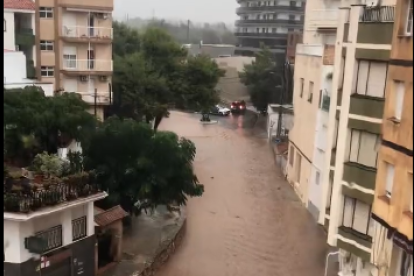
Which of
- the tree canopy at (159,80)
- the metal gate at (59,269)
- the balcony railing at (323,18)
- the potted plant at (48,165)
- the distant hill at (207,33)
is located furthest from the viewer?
the distant hill at (207,33)

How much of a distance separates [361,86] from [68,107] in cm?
406

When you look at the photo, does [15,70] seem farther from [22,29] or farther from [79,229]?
[79,229]

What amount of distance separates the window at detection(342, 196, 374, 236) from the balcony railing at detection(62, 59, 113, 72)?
911 centimetres

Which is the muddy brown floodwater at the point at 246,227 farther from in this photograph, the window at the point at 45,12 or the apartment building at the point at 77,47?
the window at the point at 45,12

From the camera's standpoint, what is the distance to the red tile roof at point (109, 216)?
23.4 ft

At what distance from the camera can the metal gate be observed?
6.16m

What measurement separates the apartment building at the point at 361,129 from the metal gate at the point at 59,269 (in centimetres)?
324

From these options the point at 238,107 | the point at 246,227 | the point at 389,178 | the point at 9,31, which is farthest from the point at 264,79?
the point at 389,178

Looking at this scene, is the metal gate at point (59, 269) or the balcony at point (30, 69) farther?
the balcony at point (30, 69)

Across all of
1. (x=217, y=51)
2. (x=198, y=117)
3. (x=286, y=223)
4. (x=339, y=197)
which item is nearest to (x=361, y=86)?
(x=339, y=197)

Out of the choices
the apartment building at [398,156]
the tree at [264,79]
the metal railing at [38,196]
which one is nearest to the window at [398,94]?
the apartment building at [398,156]

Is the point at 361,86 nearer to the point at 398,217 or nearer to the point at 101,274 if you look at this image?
the point at 398,217

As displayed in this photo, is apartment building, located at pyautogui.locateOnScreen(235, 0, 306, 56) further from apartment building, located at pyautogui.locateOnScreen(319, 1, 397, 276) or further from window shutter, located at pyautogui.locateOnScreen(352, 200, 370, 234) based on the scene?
window shutter, located at pyautogui.locateOnScreen(352, 200, 370, 234)

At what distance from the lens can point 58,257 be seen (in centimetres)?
626
